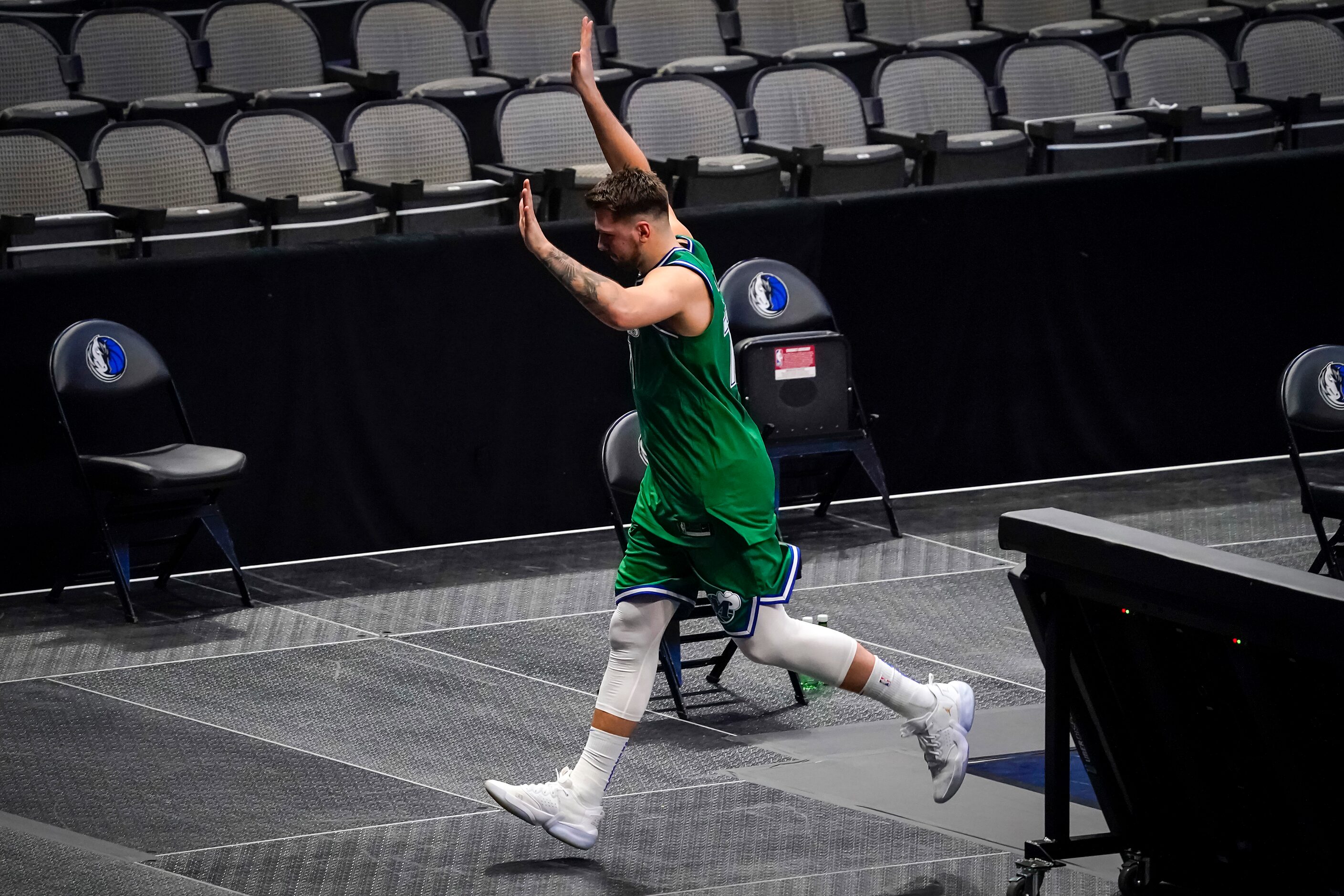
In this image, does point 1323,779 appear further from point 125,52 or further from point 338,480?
point 125,52

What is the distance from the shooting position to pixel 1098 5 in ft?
39.3

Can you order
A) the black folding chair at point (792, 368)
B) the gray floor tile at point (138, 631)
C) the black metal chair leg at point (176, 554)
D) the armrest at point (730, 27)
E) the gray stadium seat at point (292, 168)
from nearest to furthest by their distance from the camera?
1. the gray floor tile at point (138, 631)
2. the black metal chair leg at point (176, 554)
3. the black folding chair at point (792, 368)
4. the gray stadium seat at point (292, 168)
5. the armrest at point (730, 27)

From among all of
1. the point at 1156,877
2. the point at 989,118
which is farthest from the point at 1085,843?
the point at 989,118

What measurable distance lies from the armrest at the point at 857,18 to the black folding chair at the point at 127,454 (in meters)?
5.72

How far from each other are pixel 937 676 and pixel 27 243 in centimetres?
452

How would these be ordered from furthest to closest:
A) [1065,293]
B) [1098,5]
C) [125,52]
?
[1098,5]
[125,52]
[1065,293]

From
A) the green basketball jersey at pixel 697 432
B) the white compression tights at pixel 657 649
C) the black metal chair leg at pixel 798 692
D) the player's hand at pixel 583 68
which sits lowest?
the black metal chair leg at pixel 798 692

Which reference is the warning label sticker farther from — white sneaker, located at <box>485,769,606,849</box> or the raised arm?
white sneaker, located at <box>485,769,606,849</box>

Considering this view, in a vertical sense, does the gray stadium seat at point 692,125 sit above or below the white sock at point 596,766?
above

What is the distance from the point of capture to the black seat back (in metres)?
7.63

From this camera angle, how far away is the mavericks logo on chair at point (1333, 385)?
6871mm

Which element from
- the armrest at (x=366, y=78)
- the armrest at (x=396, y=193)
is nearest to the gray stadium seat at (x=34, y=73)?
the armrest at (x=366, y=78)

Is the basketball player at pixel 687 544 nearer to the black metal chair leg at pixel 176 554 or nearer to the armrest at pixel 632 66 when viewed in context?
the black metal chair leg at pixel 176 554

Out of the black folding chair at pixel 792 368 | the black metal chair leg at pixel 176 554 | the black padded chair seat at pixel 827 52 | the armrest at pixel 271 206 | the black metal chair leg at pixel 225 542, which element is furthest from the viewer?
the black padded chair seat at pixel 827 52
